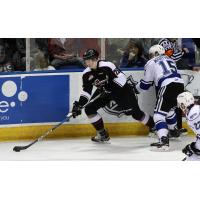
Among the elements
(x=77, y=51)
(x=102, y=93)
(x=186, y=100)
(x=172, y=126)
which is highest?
(x=77, y=51)

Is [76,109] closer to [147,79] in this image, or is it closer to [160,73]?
[147,79]

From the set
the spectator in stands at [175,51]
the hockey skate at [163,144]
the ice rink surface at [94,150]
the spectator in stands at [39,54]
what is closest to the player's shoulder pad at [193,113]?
the ice rink surface at [94,150]

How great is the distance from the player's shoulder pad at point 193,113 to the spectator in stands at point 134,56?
175cm

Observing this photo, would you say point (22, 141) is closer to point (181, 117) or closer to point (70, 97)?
point (70, 97)

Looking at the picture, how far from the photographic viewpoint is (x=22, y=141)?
686 cm

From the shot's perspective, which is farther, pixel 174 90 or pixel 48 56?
pixel 48 56

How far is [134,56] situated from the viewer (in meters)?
7.21

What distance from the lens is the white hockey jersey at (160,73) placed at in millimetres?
6676

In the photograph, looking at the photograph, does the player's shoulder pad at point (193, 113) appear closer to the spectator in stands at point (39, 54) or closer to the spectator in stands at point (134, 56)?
the spectator in stands at point (134, 56)

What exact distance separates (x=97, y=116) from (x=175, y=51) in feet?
3.43

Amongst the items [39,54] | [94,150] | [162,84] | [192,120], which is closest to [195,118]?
[192,120]

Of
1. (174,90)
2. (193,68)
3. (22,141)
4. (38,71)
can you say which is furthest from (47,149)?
(193,68)

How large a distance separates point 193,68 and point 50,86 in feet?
4.65

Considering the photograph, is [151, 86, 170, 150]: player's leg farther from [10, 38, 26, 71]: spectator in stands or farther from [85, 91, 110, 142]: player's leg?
[10, 38, 26, 71]: spectator in stands
